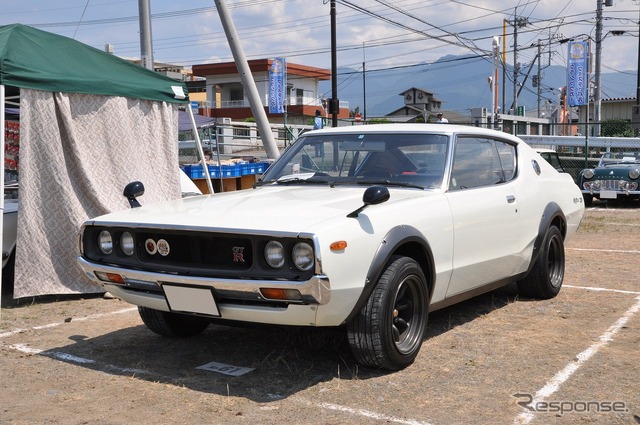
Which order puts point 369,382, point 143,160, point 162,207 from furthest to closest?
point 143,160 < point 162,207 < point 369,382

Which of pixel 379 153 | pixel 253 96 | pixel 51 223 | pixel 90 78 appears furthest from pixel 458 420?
pixel 253 96

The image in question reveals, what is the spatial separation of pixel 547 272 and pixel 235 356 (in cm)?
296

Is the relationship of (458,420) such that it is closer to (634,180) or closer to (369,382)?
(369,382)

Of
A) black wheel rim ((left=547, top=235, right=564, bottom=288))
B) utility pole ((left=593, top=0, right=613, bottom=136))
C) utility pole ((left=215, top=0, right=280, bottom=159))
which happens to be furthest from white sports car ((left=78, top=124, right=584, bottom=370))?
utility pole ((left=593, top=0, right=613, bottom=136))

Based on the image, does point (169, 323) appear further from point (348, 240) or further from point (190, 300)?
point (348, 240)

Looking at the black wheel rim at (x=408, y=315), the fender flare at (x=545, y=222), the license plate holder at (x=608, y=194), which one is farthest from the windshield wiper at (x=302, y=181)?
the license plate holder at (x=608, y=194)

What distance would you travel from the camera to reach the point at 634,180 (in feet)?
51.0

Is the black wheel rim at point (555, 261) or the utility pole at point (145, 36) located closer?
the black wheel rim at point (555, 261)

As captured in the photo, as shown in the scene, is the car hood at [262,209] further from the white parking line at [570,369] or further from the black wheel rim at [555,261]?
the black wheel rim at [555,261]

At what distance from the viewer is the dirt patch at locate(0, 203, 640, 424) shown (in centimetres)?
400

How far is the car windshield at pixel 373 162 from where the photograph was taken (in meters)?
5.32

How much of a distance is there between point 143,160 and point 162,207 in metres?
3.07

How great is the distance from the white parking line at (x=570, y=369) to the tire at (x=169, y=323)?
7.71 ft

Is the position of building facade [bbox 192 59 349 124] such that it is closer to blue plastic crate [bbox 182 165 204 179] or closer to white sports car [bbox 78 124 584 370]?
blue plastic crate [bbox 182 165 204 179]
